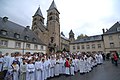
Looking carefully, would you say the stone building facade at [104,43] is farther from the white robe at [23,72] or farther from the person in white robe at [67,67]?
the white robe at [23,72]

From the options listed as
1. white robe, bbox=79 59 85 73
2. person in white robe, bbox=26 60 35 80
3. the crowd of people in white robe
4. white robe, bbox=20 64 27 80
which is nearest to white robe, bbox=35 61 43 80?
the crowd of people in white robe

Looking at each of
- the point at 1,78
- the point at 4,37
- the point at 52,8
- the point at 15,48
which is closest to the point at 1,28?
the point at 4,37

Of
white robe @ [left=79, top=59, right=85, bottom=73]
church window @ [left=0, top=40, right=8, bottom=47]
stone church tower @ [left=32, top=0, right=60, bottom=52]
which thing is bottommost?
white robe @ [left=79, top=59, right=85, bottom=73]

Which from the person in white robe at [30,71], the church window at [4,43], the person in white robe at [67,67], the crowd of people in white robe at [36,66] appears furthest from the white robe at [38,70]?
the church window at [4,43]

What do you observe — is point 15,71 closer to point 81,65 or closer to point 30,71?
point 30,71

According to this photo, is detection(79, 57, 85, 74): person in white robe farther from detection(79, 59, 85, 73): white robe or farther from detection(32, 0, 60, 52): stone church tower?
detection(32, 0, 60, 52): stone church tower

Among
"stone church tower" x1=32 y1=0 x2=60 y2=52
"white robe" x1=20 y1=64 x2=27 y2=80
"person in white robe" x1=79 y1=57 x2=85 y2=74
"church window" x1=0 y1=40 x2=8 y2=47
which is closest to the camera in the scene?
"white robe" x1=20 y1=64 x2=27 y2=80

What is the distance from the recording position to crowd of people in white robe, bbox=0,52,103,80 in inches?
260

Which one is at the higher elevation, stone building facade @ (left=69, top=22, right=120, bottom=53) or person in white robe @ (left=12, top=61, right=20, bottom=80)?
stone building facade @ (left=69, top=22, right=120, bottom=53)

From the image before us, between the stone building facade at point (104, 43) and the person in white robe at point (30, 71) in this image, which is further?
the stone building facade at point (104, 43)

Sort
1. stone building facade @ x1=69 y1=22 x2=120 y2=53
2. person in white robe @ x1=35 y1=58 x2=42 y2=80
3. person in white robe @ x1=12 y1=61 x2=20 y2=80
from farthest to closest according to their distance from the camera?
stone building facade @ x1=69 y1=22 x2=120 y2=53, person in white robe @ x1=35 y1=58 x2=42 y2=80, person in white robe @ x1=12 y1=61 x2=20 y2=80

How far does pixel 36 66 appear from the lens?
729cm

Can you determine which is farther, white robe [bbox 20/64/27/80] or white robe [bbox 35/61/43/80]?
white robe [bbox 35/61/43/80]

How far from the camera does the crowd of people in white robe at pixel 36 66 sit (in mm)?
6603
